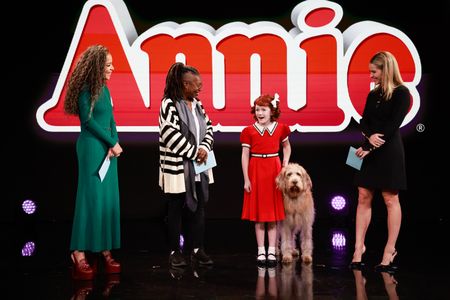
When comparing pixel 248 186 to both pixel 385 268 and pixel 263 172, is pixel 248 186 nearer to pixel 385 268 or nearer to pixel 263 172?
pixel 263 172

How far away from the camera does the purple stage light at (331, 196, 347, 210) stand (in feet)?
21.9

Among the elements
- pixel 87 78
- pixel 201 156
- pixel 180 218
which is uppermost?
pixel 87 78

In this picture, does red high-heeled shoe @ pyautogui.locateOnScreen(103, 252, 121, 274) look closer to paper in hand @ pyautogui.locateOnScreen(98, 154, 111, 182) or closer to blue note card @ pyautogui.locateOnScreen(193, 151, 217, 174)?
paper in hand @ pyautogui.locateOnScreen(98, 154, 111, 182)

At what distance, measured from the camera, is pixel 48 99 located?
6586 millimetres

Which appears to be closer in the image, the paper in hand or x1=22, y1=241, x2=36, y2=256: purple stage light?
the paper in hand

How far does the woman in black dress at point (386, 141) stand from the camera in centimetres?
Answer: 412

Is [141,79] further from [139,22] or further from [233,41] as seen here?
[233,41]

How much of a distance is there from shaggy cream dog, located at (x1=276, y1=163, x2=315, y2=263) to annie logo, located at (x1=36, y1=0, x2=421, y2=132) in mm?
2133

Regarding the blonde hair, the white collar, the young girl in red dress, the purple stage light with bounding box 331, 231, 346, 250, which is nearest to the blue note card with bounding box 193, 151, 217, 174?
the young girl in red dress

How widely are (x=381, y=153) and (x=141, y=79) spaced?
10.4ft

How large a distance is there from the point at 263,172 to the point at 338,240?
4.79 feet

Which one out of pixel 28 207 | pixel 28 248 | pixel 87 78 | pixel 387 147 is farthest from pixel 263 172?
pixel 28 207

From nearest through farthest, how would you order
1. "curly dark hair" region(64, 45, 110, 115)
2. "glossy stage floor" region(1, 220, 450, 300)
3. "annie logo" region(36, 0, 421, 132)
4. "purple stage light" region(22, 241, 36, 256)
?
"glossy stage floor" region(1, 220, 450, 300), "curly dark hair" region(64, 45, 110, 115), "purple stage light" region(22, 241, 36, 256), "annie logo" region(36, 0, 421, 132)

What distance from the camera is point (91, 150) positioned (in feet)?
13.0
